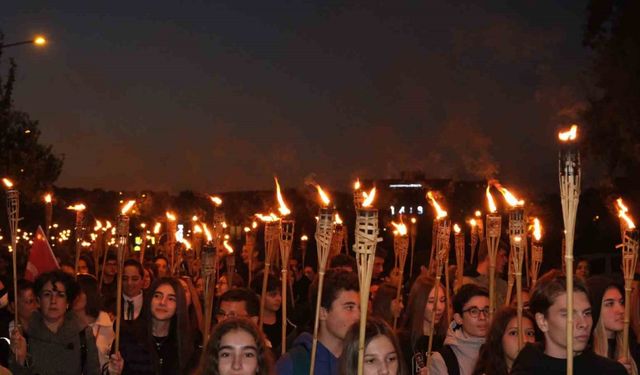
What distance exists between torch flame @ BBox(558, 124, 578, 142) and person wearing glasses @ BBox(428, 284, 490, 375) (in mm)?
2575

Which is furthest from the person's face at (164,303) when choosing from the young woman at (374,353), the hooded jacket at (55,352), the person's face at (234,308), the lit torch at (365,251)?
the lit torch at (365,251)

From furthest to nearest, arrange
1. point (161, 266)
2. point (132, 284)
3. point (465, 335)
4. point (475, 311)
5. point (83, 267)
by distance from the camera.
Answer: point (161, 266) < point (83, 267) < point (132, 284) < point (475, 311) < point (465, 335)

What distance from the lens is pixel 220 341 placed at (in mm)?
5605

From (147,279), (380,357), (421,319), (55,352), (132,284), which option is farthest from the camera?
(147,279)

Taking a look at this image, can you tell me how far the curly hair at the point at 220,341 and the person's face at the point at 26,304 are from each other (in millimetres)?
3848

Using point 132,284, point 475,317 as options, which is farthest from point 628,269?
point 132,284

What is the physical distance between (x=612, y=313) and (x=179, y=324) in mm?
3564

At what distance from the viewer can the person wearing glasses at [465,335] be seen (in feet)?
23.1

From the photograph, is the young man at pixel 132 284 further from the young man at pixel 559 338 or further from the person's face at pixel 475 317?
the young man at pixel 559 338

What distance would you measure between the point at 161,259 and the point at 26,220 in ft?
77.3

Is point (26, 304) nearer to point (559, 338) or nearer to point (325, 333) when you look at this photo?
point (325, 333)

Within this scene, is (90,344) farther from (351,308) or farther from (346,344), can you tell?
(346,344)

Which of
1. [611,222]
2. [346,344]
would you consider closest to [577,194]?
[346,344]

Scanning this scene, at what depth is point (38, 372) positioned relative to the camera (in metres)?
7.93
